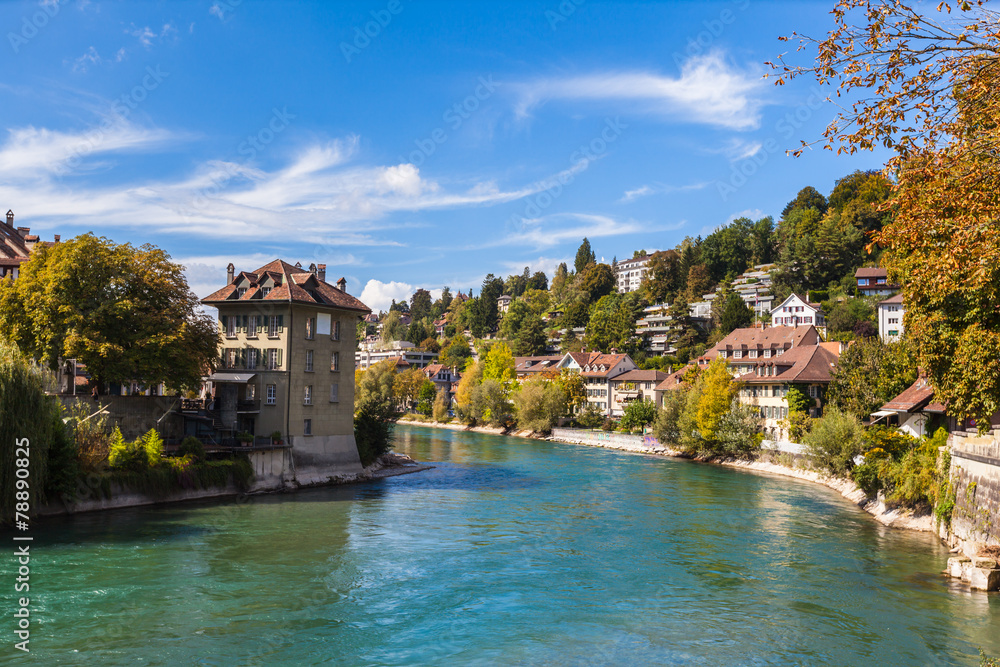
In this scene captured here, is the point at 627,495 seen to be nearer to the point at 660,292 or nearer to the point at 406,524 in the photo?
the point at 406,524

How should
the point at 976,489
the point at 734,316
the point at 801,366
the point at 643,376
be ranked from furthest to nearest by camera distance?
the point at 734,316 < the point at 643,376 < the point at 801,366 < the point at 976,489

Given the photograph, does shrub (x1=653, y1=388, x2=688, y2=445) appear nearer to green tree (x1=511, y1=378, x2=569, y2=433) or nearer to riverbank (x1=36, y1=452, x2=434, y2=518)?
green tree (x1=511, y1=378, x2=569, y2=433)

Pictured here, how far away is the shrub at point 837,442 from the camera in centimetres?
4288

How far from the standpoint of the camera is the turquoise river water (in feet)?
53.4

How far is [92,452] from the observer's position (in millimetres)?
31391

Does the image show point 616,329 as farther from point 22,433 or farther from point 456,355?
point 22,433

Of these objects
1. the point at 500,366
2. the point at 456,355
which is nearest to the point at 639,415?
the point at 500,366

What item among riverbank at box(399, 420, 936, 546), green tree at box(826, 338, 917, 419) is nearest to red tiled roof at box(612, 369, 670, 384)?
riverbank at box(399, 420, 936, 546)

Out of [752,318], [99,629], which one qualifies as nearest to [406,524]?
[99,629]

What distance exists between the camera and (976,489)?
80.5 ft

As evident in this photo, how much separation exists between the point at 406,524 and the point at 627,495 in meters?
14.3

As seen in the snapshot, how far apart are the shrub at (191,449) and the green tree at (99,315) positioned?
2.80 metres

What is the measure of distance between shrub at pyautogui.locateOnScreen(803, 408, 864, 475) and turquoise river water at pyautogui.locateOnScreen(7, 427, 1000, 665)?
309 inches

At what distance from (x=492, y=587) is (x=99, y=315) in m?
24.3
